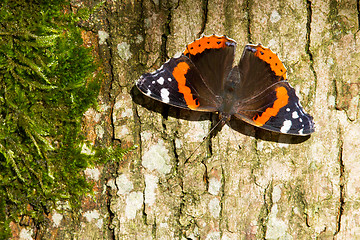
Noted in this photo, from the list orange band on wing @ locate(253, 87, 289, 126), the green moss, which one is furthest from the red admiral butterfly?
the green moss

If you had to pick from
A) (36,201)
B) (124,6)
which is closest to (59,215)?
(36,201)

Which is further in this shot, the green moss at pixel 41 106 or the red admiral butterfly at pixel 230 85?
the red admiral butterfly at pixel 230 85

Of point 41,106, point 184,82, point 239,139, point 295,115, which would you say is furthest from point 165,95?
point 295,115

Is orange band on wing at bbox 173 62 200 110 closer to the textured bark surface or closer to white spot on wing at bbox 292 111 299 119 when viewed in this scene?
the textured bark surface

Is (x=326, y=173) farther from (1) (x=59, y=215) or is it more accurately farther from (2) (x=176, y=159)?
(1) (x=59, y=215)

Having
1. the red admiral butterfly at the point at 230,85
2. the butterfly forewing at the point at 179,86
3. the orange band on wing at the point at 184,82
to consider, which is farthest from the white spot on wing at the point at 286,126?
the orange band on wing at the point at 184,82

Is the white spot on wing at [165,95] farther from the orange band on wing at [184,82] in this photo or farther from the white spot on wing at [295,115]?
the white spot on wing at [295,115]

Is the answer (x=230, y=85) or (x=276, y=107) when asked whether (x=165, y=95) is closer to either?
(x=230, y=85)
